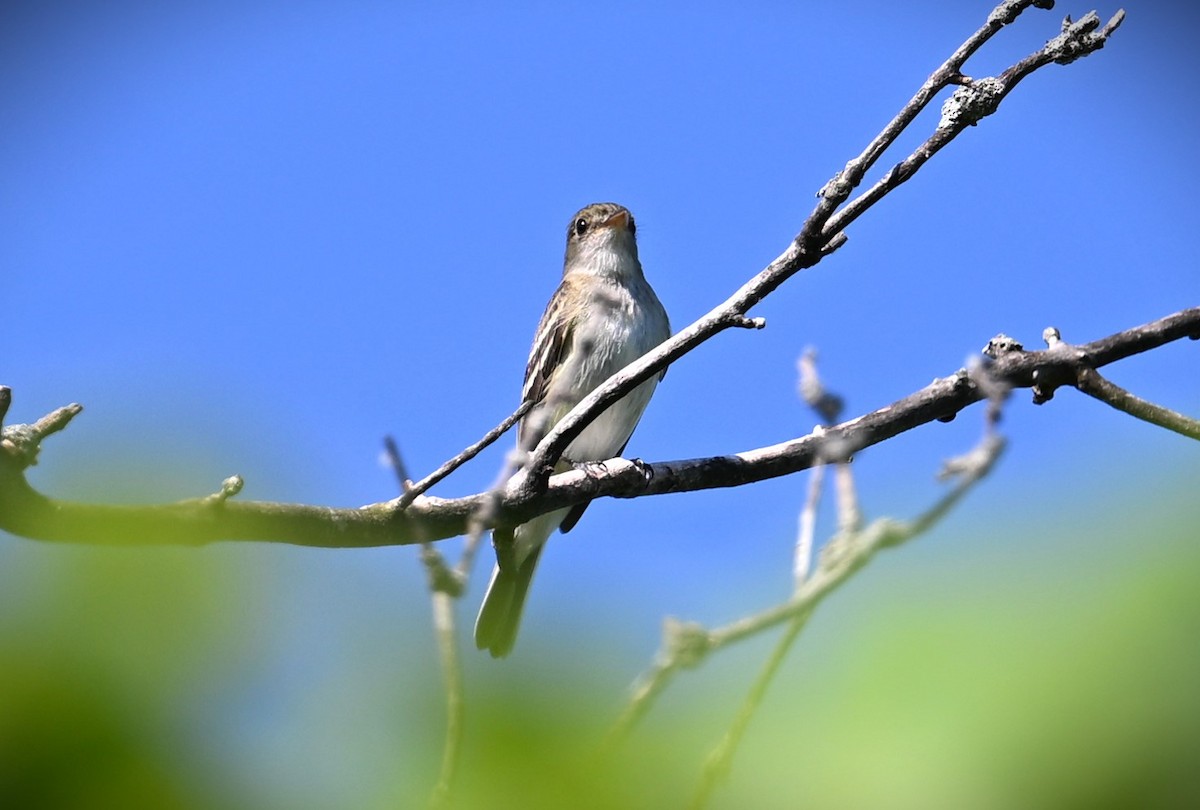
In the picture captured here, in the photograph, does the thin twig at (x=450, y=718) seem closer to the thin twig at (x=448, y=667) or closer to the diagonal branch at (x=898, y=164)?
the thin twig at (x=448, y=667)

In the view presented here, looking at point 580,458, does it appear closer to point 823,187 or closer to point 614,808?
point 823,187

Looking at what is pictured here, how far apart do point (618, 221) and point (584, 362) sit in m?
2.23

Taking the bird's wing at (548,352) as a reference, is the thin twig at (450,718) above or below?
below

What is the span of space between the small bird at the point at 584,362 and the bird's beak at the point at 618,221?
0.71ft

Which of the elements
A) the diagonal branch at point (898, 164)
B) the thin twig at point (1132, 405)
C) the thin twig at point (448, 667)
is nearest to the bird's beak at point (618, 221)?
the diagonal branch at point (898, 164)

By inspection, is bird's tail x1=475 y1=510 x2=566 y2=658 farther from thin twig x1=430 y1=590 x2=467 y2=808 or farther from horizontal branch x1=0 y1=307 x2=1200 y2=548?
thin twig x1=430 y1=590 x2=467 y2=808

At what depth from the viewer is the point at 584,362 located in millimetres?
7957

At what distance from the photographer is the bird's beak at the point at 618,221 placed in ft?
32.1

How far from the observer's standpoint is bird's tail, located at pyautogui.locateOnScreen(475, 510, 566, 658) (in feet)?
23.6

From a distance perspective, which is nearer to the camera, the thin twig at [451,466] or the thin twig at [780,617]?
the thin twig at [780,617]

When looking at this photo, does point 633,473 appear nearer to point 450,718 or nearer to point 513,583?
point 513,583

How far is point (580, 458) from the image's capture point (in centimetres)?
862

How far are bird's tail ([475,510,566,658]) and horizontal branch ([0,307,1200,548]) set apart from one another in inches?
60.4

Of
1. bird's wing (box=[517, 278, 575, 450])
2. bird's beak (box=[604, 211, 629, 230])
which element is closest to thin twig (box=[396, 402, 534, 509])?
bird's wing (box=[517, 278, 575, 450])
